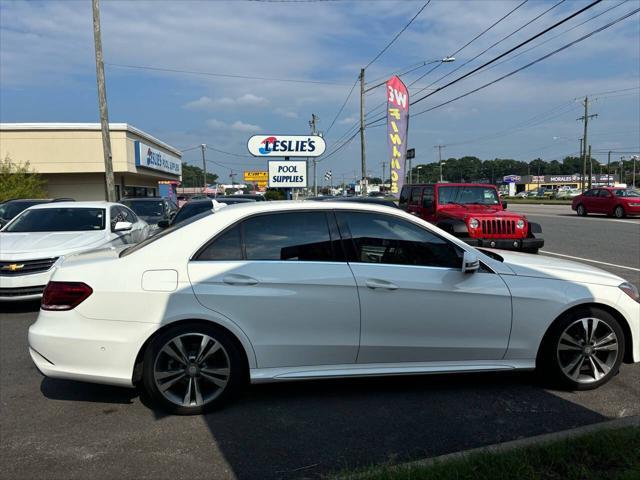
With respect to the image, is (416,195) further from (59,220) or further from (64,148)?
(64,148)

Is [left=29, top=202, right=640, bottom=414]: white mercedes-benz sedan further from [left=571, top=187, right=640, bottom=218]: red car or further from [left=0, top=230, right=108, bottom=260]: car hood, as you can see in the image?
[left=571, top=187, right=640, bottom=218]: red car

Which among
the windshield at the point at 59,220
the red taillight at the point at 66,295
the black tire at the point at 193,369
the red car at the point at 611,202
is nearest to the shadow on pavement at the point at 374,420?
the black tire at the point at 193,369

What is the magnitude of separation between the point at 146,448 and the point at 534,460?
2.42 m

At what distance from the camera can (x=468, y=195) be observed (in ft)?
40.3

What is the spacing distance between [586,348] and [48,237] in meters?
Result: 7.35

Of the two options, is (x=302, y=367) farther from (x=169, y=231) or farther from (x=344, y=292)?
(x=169, y=231)

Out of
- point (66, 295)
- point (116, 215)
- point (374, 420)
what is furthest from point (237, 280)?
point (116, 215)

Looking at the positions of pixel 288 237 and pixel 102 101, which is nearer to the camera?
pixel 288 237

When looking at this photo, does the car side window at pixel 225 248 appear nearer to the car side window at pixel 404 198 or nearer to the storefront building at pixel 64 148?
the car side window at pixel 404 198

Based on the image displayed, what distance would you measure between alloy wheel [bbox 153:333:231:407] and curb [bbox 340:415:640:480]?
4.73ft

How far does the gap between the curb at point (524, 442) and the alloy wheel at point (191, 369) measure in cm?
144

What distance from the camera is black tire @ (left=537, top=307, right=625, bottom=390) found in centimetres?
427

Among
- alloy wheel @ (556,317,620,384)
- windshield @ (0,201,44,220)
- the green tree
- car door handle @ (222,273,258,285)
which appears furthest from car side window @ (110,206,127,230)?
the green tree

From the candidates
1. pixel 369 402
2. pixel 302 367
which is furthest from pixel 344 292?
pixel 369 402
